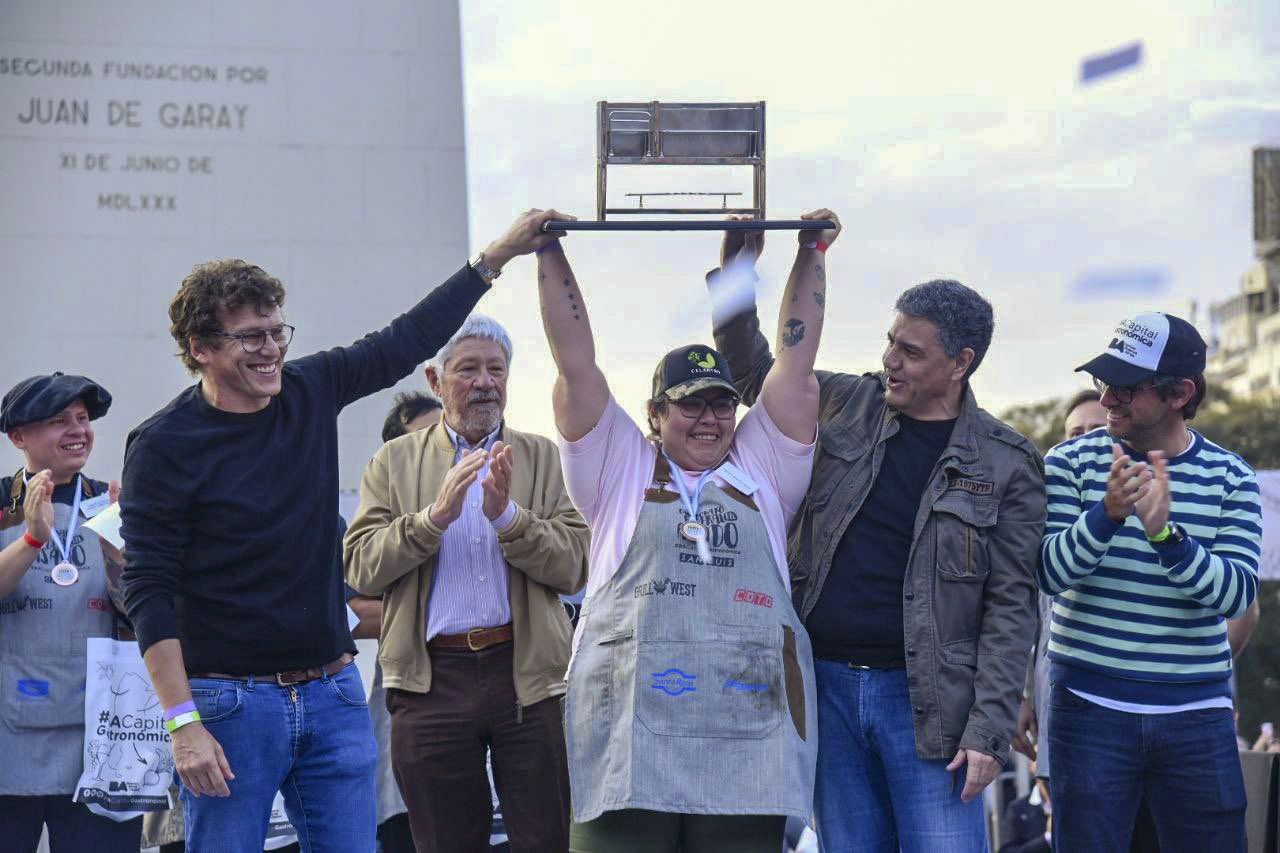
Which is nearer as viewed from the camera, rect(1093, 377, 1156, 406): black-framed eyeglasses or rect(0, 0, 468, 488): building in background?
rect(1093, 377, 1156, 406): black-framed eyeglasses

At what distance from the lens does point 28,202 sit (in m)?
8.76

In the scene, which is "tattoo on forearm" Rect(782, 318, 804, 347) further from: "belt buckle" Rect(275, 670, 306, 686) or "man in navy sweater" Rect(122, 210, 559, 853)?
"belt buckle" Rect(275, 670, 306, 686)

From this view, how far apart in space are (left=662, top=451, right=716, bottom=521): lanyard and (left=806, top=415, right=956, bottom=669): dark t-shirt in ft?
1.27

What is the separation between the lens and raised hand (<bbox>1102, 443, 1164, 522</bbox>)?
12.5 feet

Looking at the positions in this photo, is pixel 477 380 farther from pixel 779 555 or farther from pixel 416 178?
pixel 416 178

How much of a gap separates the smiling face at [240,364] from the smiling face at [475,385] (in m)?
0.91

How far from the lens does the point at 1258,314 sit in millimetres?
54125

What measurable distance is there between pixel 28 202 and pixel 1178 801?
7.11m

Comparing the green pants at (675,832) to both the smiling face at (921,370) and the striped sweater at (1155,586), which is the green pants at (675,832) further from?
the smiling face at (921,370)

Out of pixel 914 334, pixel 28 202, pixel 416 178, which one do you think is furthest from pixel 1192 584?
pixel 28 202

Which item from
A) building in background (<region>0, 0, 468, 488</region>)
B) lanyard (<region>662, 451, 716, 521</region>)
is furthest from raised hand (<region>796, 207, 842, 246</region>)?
building in background (<region>0, 0, 468, 488</region>)

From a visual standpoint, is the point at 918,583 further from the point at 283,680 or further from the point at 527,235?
the point at 283,680


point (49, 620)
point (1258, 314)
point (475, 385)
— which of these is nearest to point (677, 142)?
point (475, 385)

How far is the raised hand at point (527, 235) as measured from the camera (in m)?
3.90
